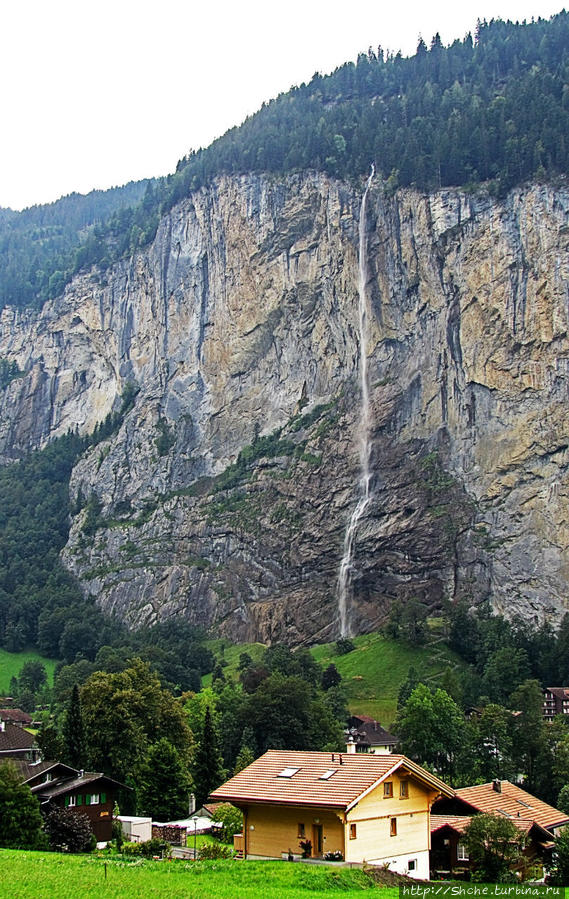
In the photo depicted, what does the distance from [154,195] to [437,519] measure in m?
95.1

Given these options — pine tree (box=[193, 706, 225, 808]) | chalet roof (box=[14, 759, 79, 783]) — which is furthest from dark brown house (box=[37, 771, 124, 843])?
pine tree (box=[193, 706, 225, 808])

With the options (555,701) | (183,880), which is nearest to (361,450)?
(555,701)

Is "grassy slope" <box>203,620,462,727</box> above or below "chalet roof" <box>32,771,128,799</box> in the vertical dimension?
above

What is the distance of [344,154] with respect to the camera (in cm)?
13875

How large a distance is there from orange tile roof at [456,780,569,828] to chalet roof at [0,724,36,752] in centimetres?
2936

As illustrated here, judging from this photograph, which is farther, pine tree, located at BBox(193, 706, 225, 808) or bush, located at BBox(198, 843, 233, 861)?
pine tree, located at BBox(193, 706, 225, 808)

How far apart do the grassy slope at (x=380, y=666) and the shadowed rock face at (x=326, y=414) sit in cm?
831

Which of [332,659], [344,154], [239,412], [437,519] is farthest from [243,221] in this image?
[332,659]

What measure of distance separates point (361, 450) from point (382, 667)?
101ft

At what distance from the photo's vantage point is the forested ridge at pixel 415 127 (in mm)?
124500

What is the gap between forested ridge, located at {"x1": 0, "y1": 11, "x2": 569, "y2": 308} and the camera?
124 m

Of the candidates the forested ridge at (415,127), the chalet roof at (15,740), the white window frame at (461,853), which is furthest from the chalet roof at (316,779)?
the forested ridge at (415,127)

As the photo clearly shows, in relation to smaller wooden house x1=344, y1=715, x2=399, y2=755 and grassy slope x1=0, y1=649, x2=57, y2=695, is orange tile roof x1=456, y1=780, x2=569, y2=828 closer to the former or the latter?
smaller wooden house x1=344, y1=715, x2=399, y2=755

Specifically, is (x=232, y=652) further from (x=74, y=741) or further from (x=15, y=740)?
(x=74, y=741)
